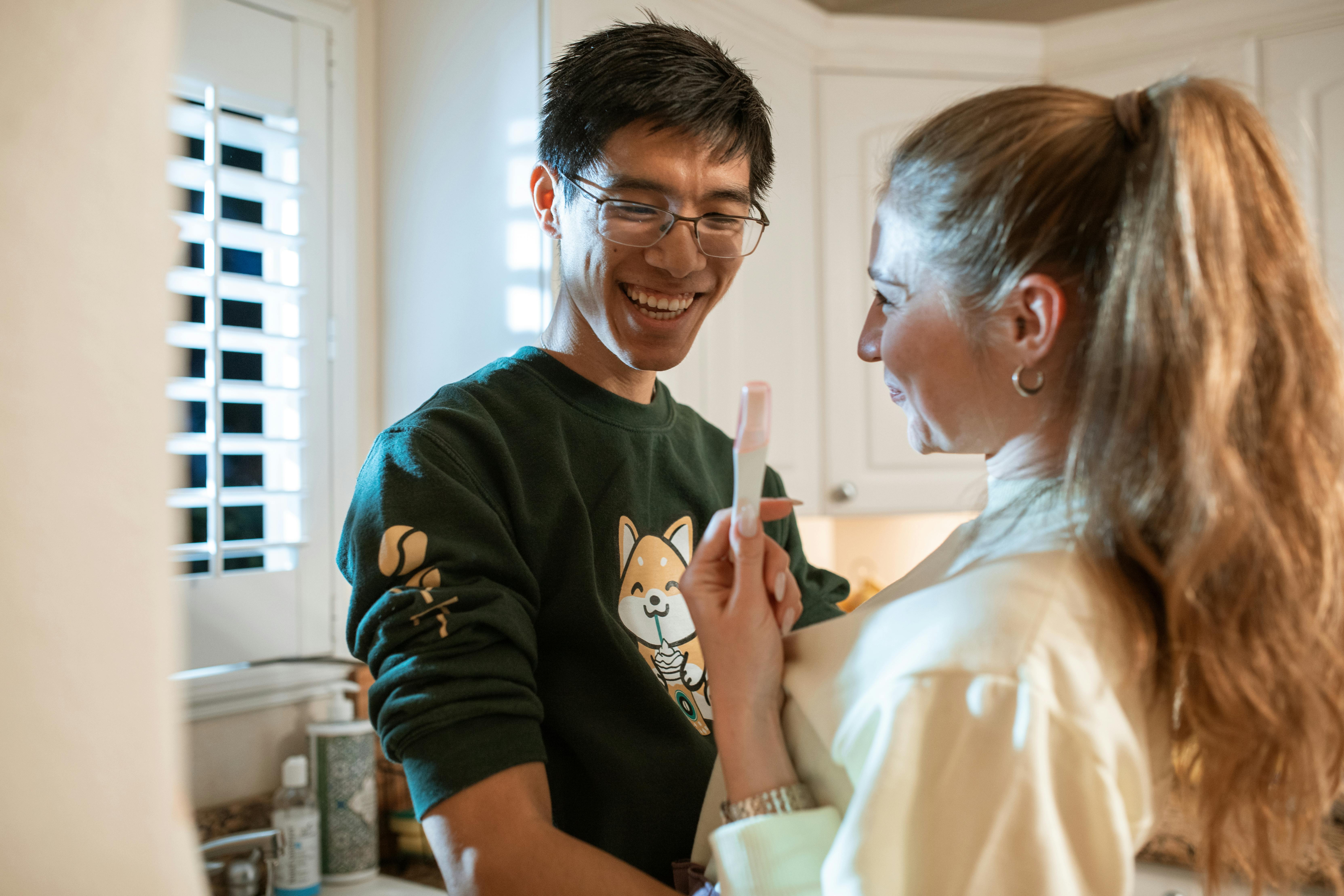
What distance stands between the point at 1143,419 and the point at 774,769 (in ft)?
1.04

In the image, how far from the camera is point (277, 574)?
1786 mm

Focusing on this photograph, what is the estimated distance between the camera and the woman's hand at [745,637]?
65 cm

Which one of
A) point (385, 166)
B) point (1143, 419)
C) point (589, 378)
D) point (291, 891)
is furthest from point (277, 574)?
point (1143, 419)

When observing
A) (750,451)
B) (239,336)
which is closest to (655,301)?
(750,451)

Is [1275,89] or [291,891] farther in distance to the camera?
[1275,89]

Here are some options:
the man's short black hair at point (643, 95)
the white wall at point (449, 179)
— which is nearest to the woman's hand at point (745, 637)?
the man's short black hair at point (643, 95)

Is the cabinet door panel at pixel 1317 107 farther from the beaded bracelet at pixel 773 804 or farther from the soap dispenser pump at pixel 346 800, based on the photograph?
the soap dispenser pump at pixel 346 800

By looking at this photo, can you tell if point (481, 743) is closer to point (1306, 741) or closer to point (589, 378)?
point (589, 378)

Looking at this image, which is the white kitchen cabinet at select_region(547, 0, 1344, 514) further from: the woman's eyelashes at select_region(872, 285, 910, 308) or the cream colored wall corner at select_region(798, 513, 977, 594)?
the woman's eyelashes at select_region(872, 285, 910, 308)

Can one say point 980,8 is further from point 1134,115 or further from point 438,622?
point 438,622

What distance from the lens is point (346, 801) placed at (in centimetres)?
169

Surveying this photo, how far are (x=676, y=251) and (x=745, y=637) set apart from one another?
1.47 ft

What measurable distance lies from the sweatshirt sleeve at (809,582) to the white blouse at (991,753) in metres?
0.46

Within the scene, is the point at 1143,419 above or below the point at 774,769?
above
